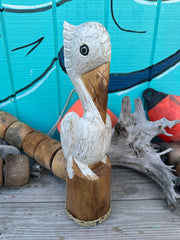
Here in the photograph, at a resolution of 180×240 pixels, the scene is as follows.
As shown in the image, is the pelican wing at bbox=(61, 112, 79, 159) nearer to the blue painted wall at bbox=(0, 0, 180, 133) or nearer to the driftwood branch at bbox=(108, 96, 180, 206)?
the driftwood branch at bbox=(108, 96, 180, 206)

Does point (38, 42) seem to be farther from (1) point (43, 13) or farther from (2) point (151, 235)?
(2) point (151, 235)

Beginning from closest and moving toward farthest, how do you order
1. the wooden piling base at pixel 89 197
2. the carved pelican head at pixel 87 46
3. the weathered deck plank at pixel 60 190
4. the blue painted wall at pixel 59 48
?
the carved pelican head at pixel 87 46
the wooden piling base at pixel 89 197
the weathered deck plank at pixel 60 190
the blue painted wall at pixel 59 48

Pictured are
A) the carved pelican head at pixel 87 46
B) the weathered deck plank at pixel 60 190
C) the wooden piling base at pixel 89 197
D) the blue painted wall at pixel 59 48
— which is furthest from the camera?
the blue painted wall at pixel 59 48

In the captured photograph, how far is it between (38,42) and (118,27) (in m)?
0.45

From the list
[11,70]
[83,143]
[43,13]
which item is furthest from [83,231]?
[43,13]

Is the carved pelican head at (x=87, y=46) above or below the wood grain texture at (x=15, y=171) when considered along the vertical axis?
above

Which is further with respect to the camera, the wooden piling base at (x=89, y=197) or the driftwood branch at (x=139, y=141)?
the driftwood branch at (x=139, y=141)

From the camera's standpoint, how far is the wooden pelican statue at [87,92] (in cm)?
58

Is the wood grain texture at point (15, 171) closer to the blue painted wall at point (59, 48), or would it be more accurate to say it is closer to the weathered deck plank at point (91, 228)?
the weathered deck plank at point (91, 228)

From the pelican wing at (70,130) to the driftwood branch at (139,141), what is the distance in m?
0.36

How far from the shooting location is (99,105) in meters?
0.68

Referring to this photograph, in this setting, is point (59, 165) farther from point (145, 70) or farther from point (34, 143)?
point (145, 70)

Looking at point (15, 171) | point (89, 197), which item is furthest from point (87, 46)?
point (15, 171)

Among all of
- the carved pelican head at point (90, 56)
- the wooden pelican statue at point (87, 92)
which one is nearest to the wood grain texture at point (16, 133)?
the wooden pelican statue at point (87, 92)
